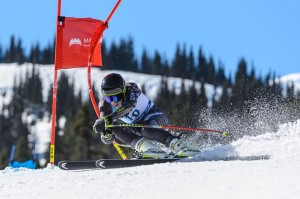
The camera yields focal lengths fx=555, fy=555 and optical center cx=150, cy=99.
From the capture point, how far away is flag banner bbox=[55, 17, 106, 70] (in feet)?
36.2

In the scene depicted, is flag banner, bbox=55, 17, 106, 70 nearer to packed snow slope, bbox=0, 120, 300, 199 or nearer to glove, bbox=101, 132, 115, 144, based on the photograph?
glove, bbox=101, 132, 115, 144

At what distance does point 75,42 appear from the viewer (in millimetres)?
11148

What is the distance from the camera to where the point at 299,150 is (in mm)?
7344

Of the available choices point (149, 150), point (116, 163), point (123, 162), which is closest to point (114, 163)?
point (116, 163)

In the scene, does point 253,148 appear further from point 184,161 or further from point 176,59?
point 176,59

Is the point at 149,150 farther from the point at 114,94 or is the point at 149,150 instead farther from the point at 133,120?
the point at 114,94

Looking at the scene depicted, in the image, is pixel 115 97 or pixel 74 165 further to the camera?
pixel 115 97

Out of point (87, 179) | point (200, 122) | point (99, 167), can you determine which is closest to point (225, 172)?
point (87, 179)

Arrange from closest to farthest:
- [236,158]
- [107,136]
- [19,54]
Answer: [236,158], [107,136], [19,54]

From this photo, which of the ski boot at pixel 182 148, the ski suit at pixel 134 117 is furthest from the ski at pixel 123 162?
the ski suit at pixel 134 117

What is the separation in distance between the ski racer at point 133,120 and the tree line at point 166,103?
9.18 ft

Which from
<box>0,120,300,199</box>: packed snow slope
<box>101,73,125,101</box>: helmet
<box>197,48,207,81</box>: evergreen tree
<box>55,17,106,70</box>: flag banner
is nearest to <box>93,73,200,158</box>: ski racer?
<box>101,73,125,101</box>: helmet

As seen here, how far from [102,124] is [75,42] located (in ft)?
10.5

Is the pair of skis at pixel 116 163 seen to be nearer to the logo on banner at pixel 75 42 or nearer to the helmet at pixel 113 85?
the helmet at pixel 113 85
